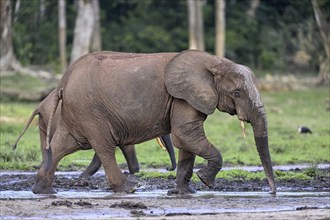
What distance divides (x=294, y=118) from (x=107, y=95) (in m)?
14.1

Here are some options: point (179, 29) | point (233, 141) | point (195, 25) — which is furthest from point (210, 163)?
point (179, 29)

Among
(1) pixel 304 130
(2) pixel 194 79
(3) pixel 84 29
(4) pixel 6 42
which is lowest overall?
(1) pixel 304 130

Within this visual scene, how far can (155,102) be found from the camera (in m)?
13.9

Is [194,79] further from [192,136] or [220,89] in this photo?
[192,136]

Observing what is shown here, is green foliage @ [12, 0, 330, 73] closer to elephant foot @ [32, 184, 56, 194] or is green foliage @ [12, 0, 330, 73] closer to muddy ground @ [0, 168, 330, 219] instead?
muddy ground @ [0, 168, 330, 219]

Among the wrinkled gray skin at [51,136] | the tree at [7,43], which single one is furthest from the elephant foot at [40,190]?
the tree at [7,43]

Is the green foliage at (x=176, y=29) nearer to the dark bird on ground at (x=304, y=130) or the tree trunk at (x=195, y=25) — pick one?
the tree trunk at (x=195, y=25)

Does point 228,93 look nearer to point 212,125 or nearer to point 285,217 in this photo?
point 285,217

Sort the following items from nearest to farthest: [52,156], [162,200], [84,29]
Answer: [162,200], [52,156], [84,29]

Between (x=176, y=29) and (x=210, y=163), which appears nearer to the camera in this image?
(x=210, y=163)

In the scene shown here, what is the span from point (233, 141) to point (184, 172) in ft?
27.0

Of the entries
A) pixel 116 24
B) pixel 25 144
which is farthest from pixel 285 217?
pixel 116 24

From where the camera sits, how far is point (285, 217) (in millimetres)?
10961

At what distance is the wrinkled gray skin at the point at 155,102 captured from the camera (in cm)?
1375
